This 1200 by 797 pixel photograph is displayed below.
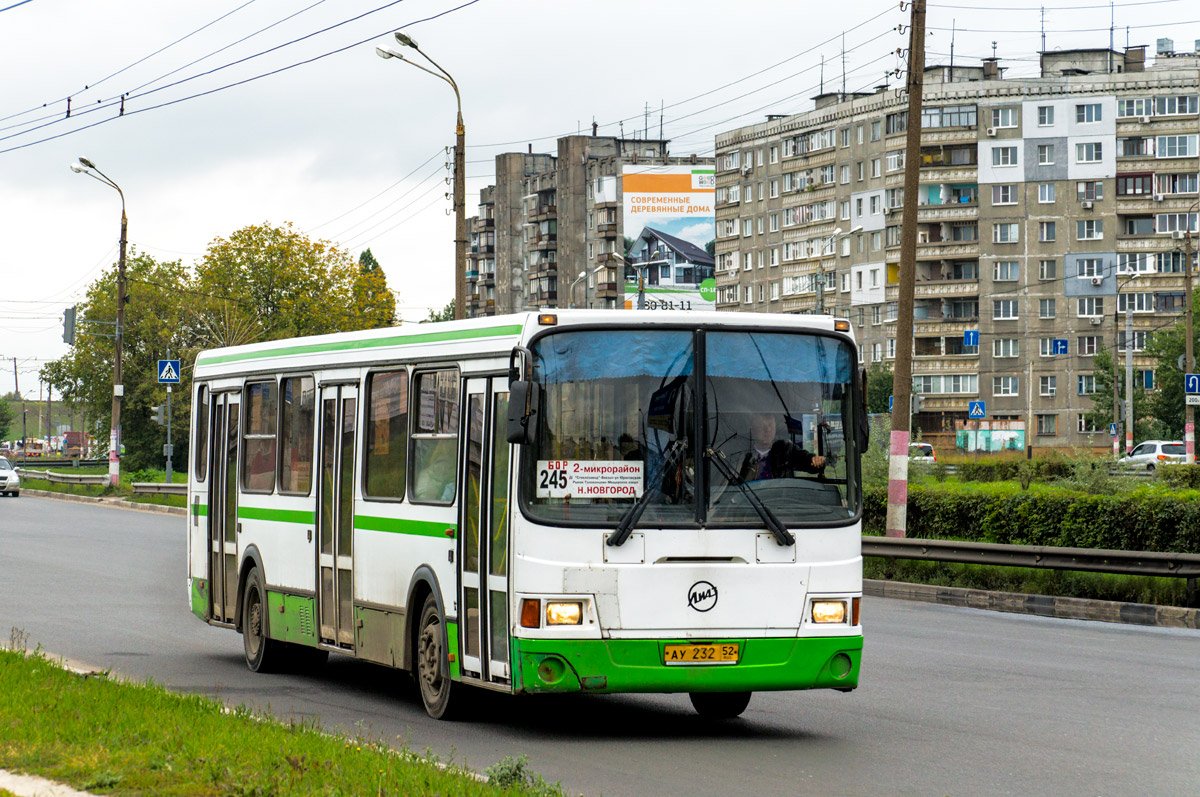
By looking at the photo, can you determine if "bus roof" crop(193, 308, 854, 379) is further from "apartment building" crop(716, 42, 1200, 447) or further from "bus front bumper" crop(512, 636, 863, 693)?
"apartment building" crop(716, 42, 1200, 447)

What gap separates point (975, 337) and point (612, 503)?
88965 millimetres

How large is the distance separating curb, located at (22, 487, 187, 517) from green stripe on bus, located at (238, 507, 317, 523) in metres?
31.3

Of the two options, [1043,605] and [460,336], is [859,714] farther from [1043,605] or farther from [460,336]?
[1043,605]

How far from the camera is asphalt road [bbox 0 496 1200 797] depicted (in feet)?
29.6

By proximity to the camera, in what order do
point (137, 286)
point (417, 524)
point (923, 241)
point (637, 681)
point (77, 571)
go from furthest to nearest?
point (923, 241) → point (137, 286) → point (77, 571) → point (417, 524) → point (637, 681)

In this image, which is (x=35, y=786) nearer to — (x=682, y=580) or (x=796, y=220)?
(x=682, y=580)

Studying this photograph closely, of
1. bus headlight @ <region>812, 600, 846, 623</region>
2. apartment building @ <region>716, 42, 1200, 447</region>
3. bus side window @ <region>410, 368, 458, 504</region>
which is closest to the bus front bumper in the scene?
bus headlight @ <region>812, 600, 846, 623</region>

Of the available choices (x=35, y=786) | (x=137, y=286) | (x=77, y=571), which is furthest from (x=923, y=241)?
(x=35, y=786)

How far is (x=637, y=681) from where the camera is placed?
32.5ft

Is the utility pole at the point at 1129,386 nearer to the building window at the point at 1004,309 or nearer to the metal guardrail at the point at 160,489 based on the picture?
the building window at the point at 1004,309

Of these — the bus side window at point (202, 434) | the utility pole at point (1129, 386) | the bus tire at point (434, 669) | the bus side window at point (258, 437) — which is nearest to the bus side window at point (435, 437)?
the bus tire at point (434, 669)

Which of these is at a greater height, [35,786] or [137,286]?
[137,286]

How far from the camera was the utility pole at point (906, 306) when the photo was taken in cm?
2491

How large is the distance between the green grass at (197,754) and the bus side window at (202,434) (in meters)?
5.40
